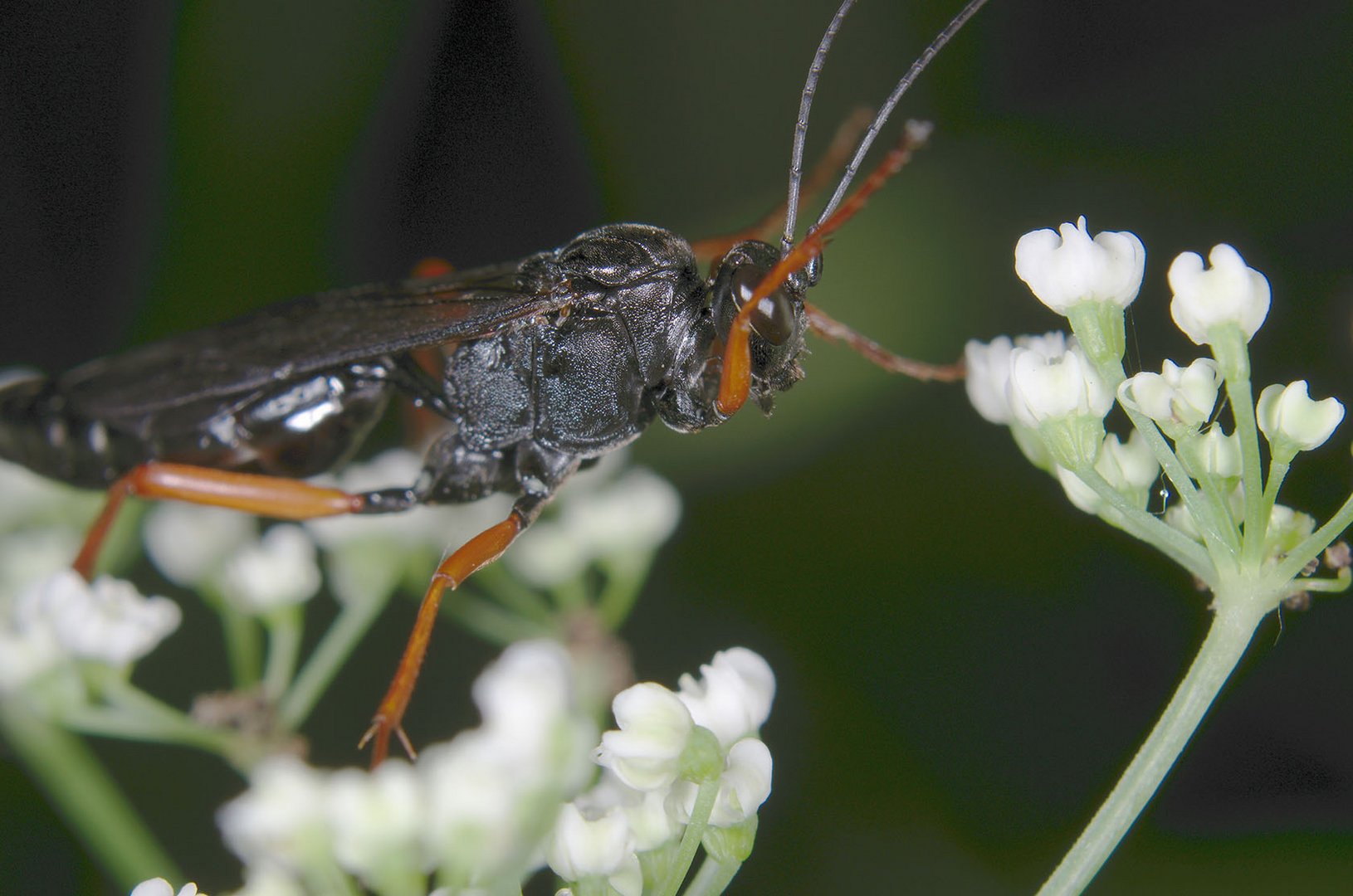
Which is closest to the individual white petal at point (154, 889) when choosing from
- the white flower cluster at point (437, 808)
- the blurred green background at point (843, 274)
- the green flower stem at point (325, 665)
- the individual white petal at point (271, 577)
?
the white flower cluster at point (437, 808)

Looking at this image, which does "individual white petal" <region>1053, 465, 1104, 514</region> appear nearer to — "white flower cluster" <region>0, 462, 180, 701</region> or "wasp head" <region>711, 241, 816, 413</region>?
"wasp head" <region>711, 241, 816, 413</region>

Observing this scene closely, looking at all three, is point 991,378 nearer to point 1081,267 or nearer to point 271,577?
point 1081,267

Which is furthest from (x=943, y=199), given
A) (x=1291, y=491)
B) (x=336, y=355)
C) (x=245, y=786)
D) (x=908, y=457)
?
(x=245, y=786)

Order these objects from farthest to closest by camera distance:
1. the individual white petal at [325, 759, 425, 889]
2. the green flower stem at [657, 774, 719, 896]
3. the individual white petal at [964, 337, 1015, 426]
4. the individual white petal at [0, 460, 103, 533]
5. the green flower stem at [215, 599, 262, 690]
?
1. the individual white petal at [0, 460, 103, 533]
2. the green flower stem at [215, 599, 262, 690]
3. the individual white petal at [964, 337, 1015, 426]
4. the individual white petal at [325, 759, 425, 889]
5. the green flower stem at [657, 774, 719, 896]

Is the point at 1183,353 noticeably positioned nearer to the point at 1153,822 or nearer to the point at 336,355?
the point at 1153,822

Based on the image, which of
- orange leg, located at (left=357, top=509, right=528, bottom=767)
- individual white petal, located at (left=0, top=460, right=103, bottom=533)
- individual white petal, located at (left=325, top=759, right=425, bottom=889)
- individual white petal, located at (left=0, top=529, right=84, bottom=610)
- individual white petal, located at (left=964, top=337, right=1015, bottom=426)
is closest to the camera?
individual white petal, located at (left=325, top=759, right=425, bottom=889)

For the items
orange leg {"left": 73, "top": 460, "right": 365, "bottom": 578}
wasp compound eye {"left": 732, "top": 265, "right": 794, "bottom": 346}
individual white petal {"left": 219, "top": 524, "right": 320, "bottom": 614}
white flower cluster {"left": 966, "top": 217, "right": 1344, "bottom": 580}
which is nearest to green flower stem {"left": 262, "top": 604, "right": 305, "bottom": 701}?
individual white petal {"left": 219, "top": 524, "right": 320, "bottom": 614}
